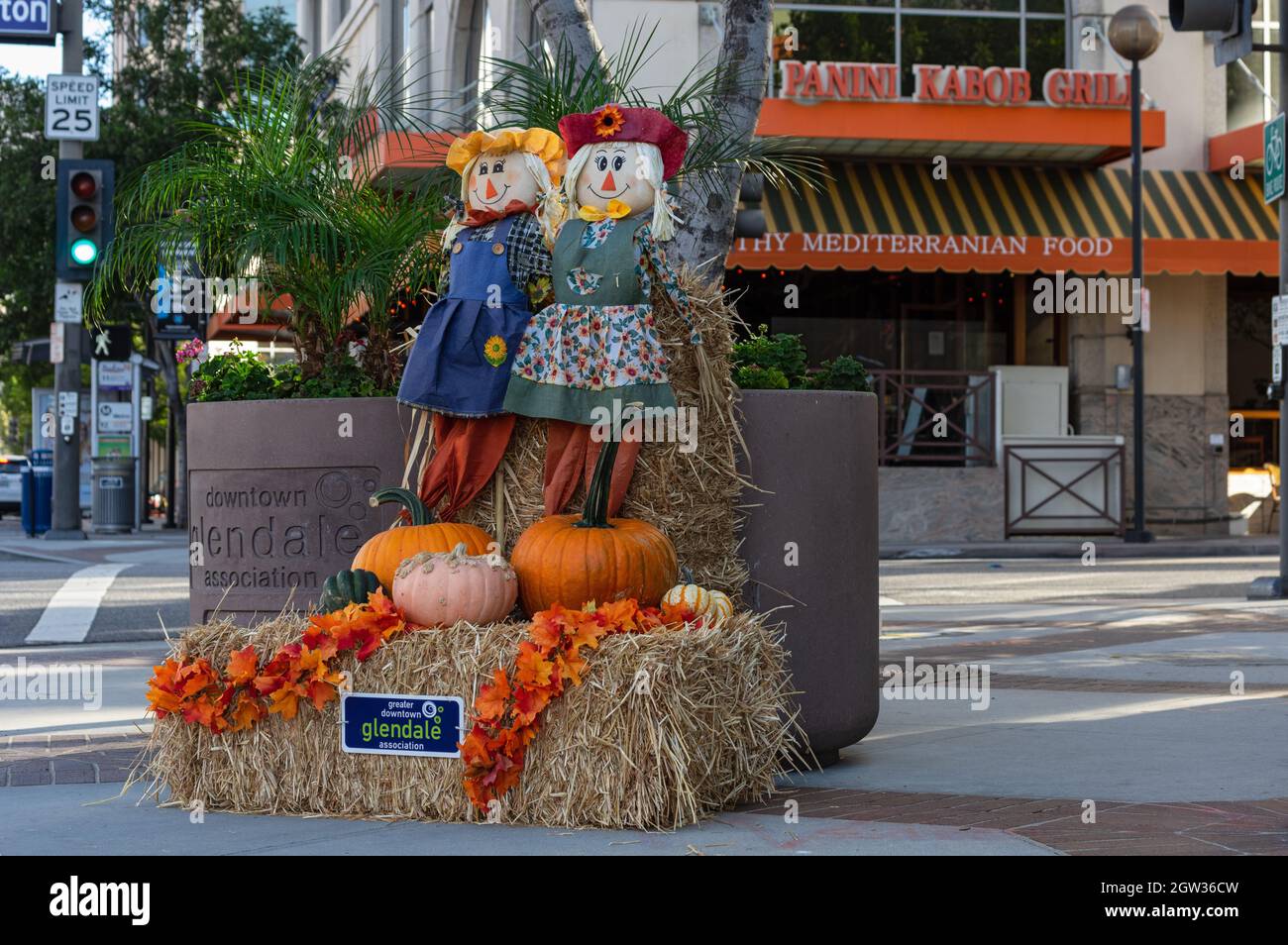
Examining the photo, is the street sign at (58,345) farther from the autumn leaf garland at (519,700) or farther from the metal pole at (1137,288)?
the autumn leaf garland at (519,700)

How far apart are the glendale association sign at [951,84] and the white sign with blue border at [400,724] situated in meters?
17.3

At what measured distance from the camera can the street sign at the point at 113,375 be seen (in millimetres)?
24172

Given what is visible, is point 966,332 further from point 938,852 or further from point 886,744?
point 938,852

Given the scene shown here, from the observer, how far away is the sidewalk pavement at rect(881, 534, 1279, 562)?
18828 millimetres

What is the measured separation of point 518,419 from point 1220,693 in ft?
12.4

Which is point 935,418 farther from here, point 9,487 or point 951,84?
point 9,487

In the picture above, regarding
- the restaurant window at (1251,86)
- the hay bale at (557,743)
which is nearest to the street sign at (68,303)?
the hay bale at (557,743)

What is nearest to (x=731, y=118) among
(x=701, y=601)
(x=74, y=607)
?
(x=701, y=601)

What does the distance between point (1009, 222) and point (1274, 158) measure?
30.8 feet

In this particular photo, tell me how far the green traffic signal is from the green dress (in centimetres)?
1071

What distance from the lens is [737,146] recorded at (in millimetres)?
6691
